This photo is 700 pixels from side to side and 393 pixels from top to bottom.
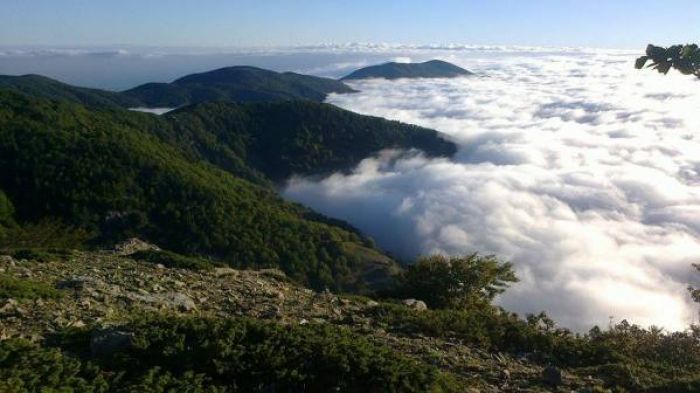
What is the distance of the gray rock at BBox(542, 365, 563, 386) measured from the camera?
11.3 meters

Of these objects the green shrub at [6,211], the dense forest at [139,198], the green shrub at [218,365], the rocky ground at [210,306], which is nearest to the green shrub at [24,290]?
the rocky ground at [210,306]

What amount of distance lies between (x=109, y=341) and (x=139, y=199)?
7459 cm

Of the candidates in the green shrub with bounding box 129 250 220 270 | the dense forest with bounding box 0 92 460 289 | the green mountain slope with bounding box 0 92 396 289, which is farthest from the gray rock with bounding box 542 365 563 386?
the dense forest with bounding box 0 92 460 289

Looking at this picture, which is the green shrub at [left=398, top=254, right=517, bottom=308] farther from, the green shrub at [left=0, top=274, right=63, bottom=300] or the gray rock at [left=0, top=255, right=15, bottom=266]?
the gray rock at [left=0, top=255, right=15, bottom=266]

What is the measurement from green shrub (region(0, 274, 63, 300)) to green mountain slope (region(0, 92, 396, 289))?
6046 cm

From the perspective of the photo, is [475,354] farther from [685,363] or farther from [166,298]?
[166,298]

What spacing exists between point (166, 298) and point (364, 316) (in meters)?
5.24

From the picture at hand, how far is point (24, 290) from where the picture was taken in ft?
45.6

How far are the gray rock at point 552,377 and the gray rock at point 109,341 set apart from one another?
25.2 feet

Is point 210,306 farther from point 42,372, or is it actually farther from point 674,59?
point 674,59

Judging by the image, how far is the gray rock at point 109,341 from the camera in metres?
10.4

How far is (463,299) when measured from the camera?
22547 millimetres

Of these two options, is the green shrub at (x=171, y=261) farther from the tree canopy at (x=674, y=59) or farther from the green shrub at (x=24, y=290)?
the tree canopy at (x=674, y=59)

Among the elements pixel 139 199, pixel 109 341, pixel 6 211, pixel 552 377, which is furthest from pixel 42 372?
pixel 139 199
